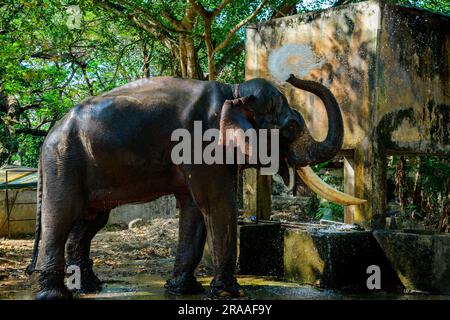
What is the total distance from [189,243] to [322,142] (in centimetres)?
188

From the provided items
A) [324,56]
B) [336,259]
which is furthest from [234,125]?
[324,56]

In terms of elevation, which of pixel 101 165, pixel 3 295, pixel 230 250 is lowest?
pixel 3 295

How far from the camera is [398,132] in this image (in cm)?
825

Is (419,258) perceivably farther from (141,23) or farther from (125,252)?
(141,23)

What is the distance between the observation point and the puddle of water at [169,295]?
643 cm

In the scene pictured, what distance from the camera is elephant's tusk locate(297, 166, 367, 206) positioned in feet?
23.0

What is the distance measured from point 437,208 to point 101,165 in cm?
1313

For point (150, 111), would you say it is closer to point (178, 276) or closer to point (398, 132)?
point (178, 276)

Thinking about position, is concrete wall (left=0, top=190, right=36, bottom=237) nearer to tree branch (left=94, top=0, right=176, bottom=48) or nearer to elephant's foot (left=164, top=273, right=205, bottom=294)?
tree branch (left=94, top=0, right=176, bottom=48)

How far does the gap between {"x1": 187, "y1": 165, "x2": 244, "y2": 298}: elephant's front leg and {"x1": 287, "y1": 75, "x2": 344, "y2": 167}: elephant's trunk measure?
2.58ft

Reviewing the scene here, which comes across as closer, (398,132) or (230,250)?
(230,250)

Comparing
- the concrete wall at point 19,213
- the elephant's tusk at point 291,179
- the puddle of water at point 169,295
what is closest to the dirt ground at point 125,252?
the puddle of water at point 169,295

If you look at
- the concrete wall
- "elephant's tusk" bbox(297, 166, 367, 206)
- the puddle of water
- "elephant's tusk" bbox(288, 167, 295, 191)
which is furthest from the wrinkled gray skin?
the concrete wall

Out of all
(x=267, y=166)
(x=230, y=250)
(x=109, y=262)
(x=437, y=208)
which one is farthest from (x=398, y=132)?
(x=437, y=208)
